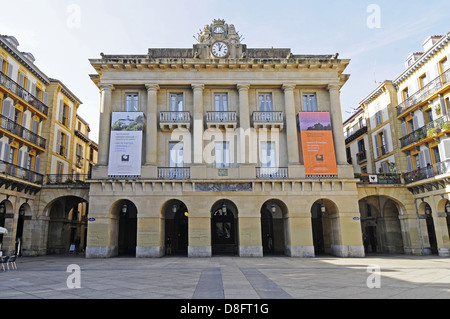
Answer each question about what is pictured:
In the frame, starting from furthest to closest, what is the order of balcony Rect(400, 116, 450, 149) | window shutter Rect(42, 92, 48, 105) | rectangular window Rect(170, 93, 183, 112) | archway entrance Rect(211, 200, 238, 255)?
1. window shutter Rect(42, 92, 48, 105)
2. archway entrance Rect(211, 200, 238, 255)
3. rectangular window Rect(170, 93, 183, 112)
4. balcony Rect(400, 116, 450, 149)

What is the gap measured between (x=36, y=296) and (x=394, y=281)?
11632 mm

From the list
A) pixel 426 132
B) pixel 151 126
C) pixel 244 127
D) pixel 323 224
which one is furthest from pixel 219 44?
pixel 426 132

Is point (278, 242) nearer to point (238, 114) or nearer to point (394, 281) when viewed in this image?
point (238, 114)

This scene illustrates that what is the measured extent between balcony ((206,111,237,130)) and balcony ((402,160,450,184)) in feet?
49.1

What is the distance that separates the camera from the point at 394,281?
11.4 m

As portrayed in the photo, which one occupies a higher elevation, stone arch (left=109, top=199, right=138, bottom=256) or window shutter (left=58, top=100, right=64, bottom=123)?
window shutter (left=58, top=100, right=64, bottom=123)

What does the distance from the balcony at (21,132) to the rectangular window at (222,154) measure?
15.8 meters

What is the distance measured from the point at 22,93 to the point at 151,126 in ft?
36.5

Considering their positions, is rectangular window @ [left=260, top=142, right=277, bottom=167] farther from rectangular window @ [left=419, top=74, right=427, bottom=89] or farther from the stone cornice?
the stone cornice

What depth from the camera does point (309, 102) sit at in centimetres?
2716

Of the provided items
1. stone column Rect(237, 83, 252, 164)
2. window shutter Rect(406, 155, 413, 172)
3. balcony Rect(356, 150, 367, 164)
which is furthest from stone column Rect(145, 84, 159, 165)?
balcony Rect(356, 150, 367, 164)

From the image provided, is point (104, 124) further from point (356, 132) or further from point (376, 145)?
point (356, 132)

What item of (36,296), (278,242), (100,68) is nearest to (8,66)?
(100,68)

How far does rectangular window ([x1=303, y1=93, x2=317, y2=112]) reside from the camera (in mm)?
26969
